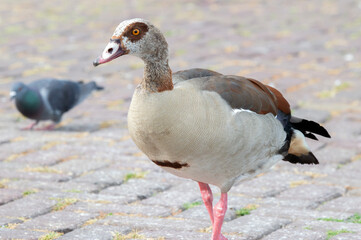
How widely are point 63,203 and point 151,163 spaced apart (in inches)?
45.8

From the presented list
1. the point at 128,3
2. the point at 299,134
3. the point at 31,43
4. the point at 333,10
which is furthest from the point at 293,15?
the point at 299,134

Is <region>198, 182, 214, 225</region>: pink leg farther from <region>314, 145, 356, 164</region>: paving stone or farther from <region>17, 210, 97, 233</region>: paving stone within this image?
<region>314, 145, 356, 164</region>: paving stone

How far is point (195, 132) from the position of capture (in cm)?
369

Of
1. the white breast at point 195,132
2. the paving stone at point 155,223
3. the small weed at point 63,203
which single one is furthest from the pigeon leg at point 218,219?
the small weed at point 63,203

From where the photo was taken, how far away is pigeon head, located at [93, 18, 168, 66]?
3.68 metres

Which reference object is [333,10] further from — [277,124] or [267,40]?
[277,124]

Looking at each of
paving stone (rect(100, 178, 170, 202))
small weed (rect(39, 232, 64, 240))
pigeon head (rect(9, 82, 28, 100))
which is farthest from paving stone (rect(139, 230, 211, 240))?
pigeon head (rect(9, 82, 28, 100))

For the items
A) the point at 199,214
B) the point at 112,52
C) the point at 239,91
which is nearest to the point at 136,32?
the point at 112,52

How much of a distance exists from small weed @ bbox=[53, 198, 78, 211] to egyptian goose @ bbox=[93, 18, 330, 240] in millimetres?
1124

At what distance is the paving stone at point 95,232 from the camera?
13.8 feet

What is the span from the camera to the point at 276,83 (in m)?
8.12

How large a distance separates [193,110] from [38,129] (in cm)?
353

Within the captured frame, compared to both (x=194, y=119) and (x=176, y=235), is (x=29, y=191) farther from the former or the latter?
(x=194, y=119)

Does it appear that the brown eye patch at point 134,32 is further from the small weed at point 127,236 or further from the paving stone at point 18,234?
the paving stone at point 18,234
